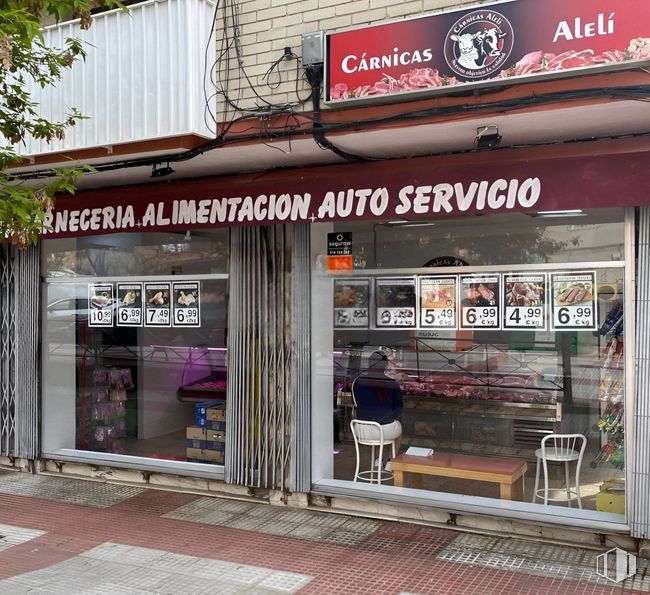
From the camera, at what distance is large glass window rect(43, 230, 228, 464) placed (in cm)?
821

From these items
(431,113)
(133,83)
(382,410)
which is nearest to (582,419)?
(382,410)

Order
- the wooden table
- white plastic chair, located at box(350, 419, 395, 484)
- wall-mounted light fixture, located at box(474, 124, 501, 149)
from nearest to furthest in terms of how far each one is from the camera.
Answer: wall-mounted light fixture, located at box(474, 124, 501, 149)
the wooden table
white plastic chair, located at box(350, 419, 395, 484)

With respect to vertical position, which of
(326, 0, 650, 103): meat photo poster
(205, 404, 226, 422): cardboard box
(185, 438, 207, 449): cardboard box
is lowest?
(185, 438, 207, 449): cardboard box

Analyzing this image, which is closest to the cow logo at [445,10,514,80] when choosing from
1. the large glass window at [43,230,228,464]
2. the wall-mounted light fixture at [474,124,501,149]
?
the wall-mounted light fixture at [474,124,501,149]

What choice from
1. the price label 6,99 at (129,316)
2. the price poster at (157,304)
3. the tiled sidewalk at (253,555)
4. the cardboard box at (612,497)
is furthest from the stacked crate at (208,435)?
the cardboard box at (612,497)

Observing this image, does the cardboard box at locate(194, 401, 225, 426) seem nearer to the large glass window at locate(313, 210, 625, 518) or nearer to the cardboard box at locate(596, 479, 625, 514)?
the large glass window at locate(313, 210, 625, 518)

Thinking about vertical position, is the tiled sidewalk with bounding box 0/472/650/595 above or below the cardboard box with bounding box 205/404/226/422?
below

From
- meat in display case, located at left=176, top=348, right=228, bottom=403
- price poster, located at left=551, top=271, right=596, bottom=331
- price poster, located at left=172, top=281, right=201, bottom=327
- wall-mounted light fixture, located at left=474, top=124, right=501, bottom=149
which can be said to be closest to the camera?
wall-mounted light fixture, located at left=474, top=124, right=501, bottom=149

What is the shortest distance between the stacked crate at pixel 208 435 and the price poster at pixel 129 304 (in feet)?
4.53

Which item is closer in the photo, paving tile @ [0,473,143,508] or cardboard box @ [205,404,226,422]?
paving tile @ [0,473,143,508]

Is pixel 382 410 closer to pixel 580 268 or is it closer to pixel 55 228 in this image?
pixel 580 268

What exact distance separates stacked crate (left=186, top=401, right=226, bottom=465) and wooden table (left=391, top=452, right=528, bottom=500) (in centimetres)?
215

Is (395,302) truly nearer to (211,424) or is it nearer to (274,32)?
(211,424)

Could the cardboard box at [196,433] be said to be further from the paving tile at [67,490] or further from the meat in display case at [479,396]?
the meat in display case at [479,396]
